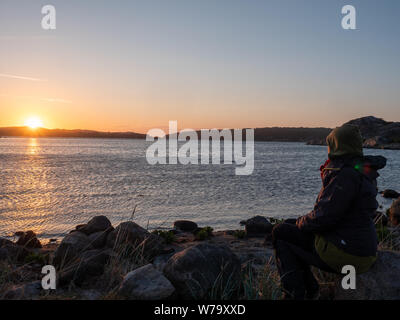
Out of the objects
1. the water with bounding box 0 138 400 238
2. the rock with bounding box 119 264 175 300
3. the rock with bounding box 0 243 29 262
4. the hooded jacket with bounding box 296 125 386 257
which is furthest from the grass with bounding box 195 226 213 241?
the hooded jacket with bounding box 296 125 386 257

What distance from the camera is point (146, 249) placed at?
7633 mm

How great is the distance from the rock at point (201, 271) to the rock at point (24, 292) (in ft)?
5.63

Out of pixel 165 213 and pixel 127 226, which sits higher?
pixel 127 226

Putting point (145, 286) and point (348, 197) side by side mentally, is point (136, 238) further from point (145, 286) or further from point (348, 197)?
point (348, 197)

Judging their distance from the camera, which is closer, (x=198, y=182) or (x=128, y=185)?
(x=128, y=185)

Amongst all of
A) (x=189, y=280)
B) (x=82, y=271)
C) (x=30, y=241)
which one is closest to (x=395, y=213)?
(x=189, y=280)

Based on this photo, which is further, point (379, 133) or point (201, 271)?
point (379, 133)

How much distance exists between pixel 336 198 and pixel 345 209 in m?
0.14

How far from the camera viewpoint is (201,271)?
4672mm

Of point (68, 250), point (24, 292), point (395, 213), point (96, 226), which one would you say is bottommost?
point (395, 213)

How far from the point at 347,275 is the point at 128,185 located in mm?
24417

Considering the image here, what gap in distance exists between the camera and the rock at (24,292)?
4.34 meters

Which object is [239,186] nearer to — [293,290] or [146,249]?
[146,249]
